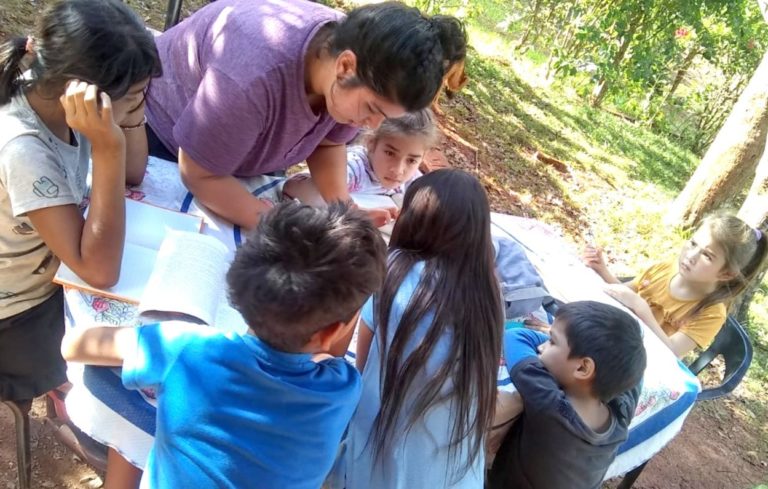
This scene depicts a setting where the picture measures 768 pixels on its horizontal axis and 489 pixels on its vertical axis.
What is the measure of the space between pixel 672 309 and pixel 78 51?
272 cm

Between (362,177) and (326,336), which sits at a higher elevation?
(326,336)

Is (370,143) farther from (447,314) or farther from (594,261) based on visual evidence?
(447,314)

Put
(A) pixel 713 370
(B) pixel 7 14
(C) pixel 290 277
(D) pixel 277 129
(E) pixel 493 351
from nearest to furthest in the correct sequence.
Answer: (C) pixel 290 277 → (E) pixel 493 351 → (D) pixel 277 129 → (B) pixel 7 14 → (A) pixel 713 370

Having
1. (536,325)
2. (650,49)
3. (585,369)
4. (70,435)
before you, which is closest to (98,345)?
(70,435)

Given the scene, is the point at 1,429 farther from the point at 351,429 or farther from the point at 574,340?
the point at 574,340

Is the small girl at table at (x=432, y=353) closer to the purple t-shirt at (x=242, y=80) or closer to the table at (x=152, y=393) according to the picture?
the table at (x=152, y=393)

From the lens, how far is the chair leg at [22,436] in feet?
5.45

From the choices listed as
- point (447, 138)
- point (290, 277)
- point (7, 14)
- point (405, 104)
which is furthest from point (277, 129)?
point (447, 138)

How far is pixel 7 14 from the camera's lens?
386 cm

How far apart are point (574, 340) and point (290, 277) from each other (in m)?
1.01

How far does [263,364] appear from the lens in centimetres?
114

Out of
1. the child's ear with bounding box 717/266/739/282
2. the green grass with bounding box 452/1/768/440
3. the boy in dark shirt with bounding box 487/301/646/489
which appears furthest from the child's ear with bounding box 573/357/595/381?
the green grass with bounding box 452/1/768/440

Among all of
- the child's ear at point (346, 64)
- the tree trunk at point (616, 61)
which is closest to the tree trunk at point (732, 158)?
the tree trunk at point (616, 61)

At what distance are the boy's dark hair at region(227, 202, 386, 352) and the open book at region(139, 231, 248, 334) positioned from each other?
0.78ft
